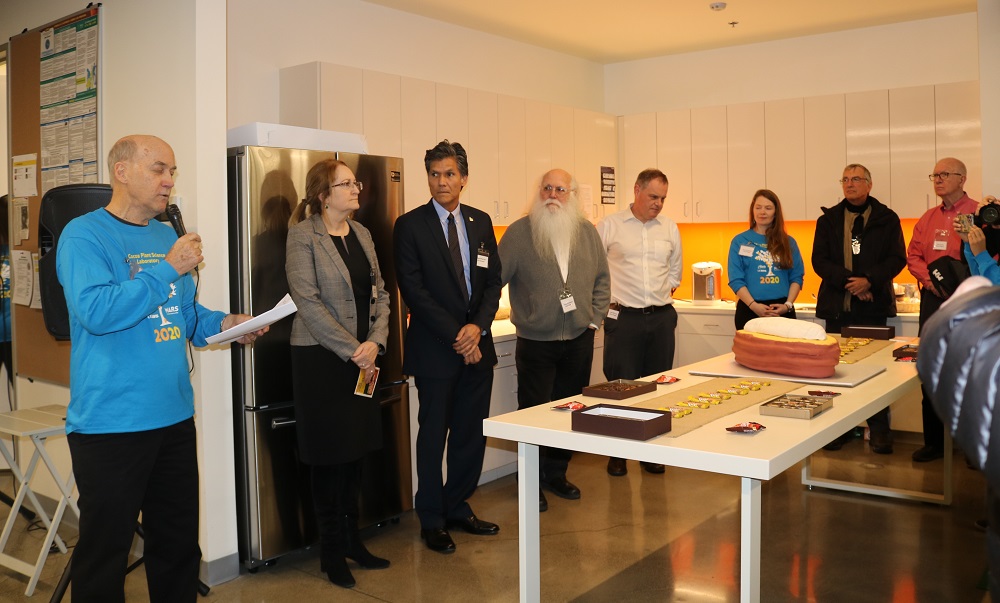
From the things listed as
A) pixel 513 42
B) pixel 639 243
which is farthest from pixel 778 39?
pixel 639 243

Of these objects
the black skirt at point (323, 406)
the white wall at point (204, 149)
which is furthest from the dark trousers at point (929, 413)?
the white wall at point (204, 149)

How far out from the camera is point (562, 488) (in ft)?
15.3

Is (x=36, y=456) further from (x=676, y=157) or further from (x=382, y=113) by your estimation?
(x=676, y=157)

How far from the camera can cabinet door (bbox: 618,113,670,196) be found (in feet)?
23.3

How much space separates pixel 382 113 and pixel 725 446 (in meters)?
3.41

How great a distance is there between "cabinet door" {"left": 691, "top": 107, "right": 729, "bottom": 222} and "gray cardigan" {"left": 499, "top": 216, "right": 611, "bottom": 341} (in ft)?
8.84

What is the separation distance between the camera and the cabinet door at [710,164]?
6.80 m

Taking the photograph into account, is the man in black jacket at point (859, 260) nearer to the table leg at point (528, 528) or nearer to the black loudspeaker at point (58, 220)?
the table leg at point (528, 528)

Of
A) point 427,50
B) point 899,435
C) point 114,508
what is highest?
point 427,50

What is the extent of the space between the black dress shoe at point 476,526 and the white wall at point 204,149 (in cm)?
106

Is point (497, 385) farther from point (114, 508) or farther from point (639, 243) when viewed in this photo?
point (114, 508)

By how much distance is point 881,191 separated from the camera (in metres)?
6.18

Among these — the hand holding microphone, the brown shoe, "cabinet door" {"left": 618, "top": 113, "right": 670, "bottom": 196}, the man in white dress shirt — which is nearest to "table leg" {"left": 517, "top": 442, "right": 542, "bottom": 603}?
the hand holding microphone

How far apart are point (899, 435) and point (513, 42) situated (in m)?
4.09
